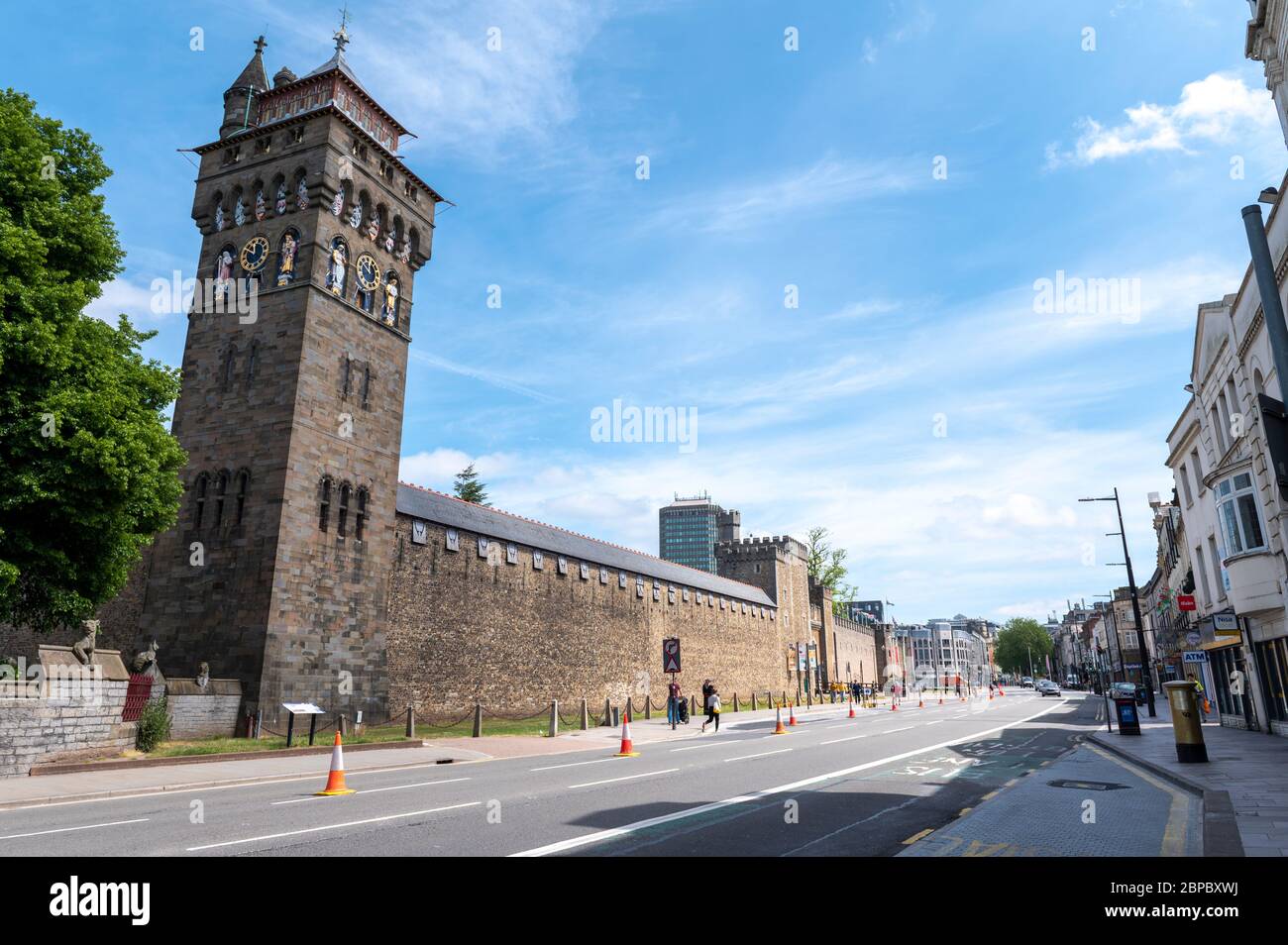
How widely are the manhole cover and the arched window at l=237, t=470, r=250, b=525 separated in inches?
880

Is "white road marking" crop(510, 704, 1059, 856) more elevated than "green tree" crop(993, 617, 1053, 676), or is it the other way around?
"green tree" crop(993, 617, 1053, 676)

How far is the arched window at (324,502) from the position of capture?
23.5 m

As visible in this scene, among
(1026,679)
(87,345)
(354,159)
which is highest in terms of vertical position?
(354,159)

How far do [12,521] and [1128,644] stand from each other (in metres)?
99.9

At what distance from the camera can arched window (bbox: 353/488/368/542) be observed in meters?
24.6

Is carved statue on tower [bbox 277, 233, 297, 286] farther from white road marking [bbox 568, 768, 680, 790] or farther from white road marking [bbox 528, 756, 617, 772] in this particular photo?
white road marking [bbox 568, 768, 680, 790]

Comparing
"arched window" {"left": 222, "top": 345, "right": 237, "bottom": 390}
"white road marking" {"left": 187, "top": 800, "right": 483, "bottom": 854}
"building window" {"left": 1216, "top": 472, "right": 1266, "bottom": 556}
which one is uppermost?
"arched window" {"left": 222, "top": 345, "right": 237, "bottom": 390}

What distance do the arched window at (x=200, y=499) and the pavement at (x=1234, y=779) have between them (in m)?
25.8

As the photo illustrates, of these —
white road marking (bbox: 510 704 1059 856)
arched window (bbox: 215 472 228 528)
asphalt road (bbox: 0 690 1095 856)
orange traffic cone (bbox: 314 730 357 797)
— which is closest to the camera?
white road marking (bbox: 510 704 1059 856)

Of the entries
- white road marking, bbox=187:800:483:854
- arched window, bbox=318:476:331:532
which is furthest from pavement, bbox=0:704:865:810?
arched window, bbox=318:476:331:532

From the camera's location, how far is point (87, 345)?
1589 cm

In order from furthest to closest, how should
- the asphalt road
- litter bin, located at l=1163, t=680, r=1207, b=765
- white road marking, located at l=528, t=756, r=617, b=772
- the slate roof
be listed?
1. the slate roof
2. white road marking, located at l=528, t=756, r=617, b=772
3. litter bin, located at l=1163, t=680, r=1207, b=765
4. the asphalt road
